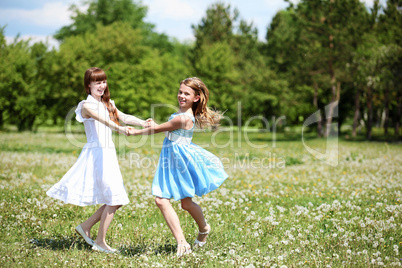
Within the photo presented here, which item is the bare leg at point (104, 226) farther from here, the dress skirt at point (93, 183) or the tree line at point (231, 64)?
the tree line at point (231, 64)

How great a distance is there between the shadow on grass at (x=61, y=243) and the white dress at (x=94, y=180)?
24.9 inches

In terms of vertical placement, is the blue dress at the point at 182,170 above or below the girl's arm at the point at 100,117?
below

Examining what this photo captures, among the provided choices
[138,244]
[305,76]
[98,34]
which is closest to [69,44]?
[98,34]

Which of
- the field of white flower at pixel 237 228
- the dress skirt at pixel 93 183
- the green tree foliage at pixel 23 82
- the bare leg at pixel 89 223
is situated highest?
the green tree foliage at pixel 23 82

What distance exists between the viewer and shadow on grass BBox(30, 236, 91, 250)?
17.9 feet

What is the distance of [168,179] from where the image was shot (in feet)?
17.2

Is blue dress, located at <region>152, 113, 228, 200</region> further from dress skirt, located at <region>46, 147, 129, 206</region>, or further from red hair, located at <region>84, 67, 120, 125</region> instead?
red hair, located at <region>84, 67, 120, 125</region>

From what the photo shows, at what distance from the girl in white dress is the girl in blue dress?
18.4 inches

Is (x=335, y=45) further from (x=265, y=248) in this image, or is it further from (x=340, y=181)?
(x=265, y=248)

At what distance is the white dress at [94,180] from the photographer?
17.7 ft

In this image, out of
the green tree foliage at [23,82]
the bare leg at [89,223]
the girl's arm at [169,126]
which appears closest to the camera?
the girl's arm at [169,126]

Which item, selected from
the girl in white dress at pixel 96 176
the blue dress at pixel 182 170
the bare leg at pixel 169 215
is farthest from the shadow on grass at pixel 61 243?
the blue dress at pixel 182 170

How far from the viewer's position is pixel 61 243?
5.65m

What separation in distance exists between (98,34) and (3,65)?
1104 cm
